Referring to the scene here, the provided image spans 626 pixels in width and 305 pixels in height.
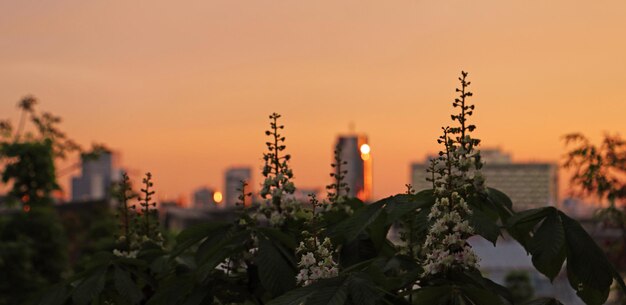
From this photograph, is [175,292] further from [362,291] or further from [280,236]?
[362,291]

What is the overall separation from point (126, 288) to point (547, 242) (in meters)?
3.41

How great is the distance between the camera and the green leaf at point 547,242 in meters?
6.04

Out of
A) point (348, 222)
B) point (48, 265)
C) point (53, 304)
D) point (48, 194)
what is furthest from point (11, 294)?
point (348, 222)

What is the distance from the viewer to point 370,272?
232 inches

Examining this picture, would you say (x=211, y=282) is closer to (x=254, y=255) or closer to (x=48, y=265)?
(x=254, y=255)

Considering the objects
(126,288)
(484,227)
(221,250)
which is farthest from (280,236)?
(484,227)

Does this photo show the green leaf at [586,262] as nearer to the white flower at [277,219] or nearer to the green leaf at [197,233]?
the white flower at [277,219]

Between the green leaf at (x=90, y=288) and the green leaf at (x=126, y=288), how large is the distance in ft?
0.39

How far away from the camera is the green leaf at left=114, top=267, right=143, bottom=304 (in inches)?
292

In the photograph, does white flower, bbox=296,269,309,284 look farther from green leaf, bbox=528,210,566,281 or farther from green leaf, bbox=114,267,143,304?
green leaf, bbox=114,267,143,304

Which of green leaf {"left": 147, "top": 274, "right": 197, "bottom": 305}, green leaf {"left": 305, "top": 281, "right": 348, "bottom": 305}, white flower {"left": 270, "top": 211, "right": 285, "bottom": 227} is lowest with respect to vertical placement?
green leaf {"left": 147, "top": 274, "right": 197, "bottom": 305}

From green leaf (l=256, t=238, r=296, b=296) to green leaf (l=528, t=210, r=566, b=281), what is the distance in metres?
1.71

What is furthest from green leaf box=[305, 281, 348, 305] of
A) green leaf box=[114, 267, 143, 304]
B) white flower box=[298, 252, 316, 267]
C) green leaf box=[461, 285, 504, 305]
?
green leaf box=[114, 267, 143, 304]

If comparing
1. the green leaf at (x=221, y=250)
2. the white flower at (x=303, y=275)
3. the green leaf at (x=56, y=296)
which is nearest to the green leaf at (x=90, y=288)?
the green leaf at (x=56, y=296)
